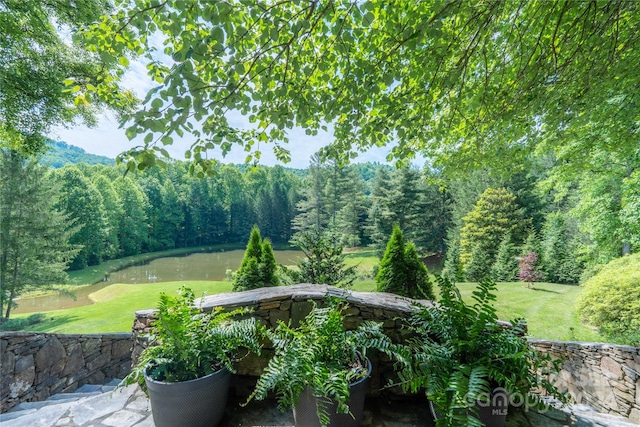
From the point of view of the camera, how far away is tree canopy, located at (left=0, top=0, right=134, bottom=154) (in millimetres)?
4293

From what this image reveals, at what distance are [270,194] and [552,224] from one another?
22426 mm

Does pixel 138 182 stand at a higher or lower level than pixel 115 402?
higher

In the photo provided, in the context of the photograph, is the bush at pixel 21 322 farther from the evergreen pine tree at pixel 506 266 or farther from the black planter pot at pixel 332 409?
the evergreen pine tree at pixel 506 266

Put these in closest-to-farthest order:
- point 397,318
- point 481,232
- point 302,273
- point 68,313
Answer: point 397,318 < point 302,273 < point 68,313 < point 481,232

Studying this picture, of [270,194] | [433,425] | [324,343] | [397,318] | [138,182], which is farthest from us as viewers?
[270,194]

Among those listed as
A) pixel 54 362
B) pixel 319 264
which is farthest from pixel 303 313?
pixel 54 362

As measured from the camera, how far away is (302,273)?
561cm

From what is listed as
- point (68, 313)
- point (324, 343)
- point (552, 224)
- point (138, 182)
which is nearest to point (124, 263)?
point (138, 182)

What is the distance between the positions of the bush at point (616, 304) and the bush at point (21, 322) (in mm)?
11283

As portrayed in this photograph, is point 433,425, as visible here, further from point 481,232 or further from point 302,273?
point 481,232

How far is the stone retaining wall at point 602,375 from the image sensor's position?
2902 mm

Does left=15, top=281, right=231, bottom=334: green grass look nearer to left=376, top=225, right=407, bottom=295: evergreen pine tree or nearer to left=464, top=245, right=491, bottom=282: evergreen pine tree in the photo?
left=376, top=225, right=407, bottom=295: evergreen pine tree

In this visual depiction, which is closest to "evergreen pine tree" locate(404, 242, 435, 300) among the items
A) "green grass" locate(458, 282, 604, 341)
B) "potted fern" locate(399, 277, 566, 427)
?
"green grass" locate(458, 282, 604, 341)

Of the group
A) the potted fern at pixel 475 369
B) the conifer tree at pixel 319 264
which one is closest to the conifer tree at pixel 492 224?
the conifer tree at pixel 319 264
